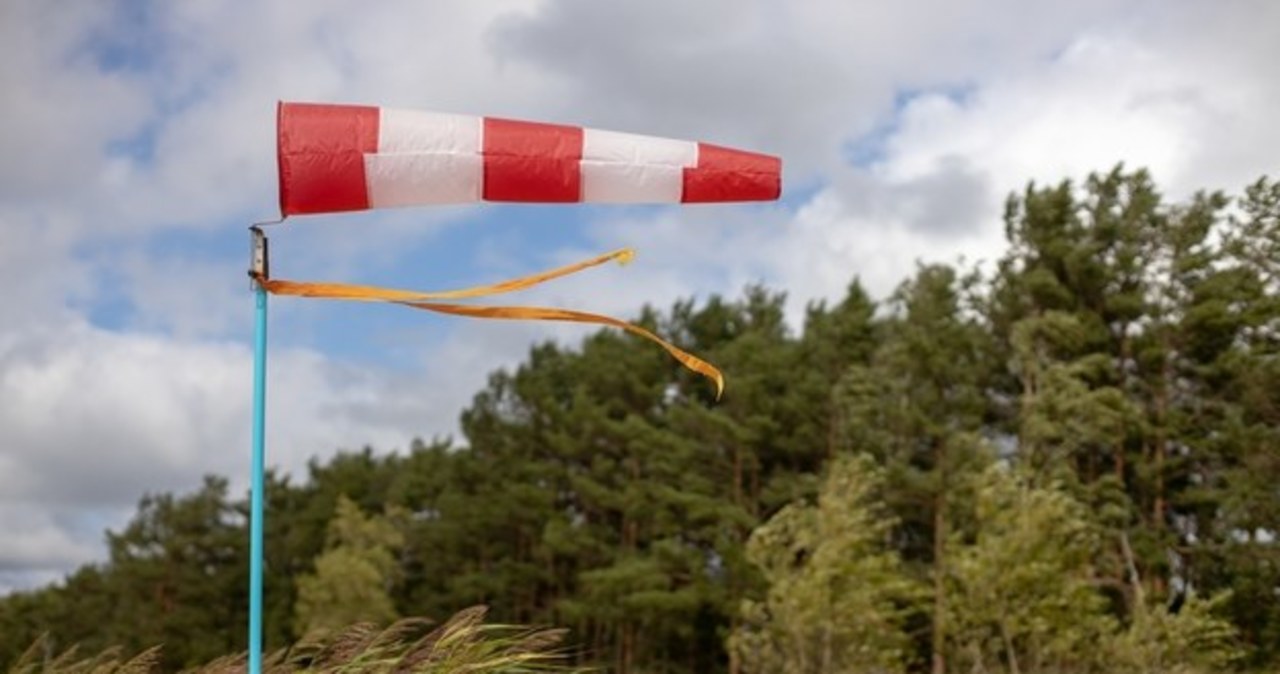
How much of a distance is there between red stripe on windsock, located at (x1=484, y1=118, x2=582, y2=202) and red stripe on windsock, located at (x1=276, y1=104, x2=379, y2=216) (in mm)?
409

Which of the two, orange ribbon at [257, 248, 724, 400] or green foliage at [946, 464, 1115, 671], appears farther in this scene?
green foliage at [946, 464, 1115, 671]

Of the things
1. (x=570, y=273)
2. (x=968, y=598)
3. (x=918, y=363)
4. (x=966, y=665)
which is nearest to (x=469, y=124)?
(x=570, y=273)

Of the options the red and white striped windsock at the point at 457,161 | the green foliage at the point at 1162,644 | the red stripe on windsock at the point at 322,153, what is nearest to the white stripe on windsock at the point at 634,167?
the red and white striped windsock at the point at 457,161

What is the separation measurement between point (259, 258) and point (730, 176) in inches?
65.7

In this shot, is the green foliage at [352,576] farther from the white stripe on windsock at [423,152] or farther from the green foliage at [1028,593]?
the white stripe on windsock at [423,152]

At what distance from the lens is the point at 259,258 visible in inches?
202

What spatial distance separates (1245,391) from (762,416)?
12.9 metres

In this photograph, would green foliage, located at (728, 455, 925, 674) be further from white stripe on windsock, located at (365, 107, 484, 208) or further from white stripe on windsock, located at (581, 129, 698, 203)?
white stripe on windsock, located at (365, 107, 484, 208)

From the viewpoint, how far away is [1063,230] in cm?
3600

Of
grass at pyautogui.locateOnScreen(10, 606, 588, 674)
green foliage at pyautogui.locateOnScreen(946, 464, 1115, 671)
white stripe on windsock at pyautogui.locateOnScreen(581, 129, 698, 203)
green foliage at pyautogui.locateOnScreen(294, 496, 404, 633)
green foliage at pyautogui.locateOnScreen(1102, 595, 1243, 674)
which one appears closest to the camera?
white stripe on windsock at pyautogui.locateOnScreen(581, 129, 698, 203)

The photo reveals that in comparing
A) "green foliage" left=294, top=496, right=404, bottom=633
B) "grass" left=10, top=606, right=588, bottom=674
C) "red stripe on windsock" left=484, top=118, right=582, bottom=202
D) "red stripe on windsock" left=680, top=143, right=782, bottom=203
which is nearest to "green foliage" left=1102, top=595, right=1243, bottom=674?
"grass" left=10, top=606, right=588, bottom=674


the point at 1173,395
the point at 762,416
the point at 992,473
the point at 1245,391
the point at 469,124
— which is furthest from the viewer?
the point at 762,416

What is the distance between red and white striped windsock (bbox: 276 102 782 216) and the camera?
17.1 feet

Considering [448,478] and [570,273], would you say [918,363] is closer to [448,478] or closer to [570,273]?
[448,478]
